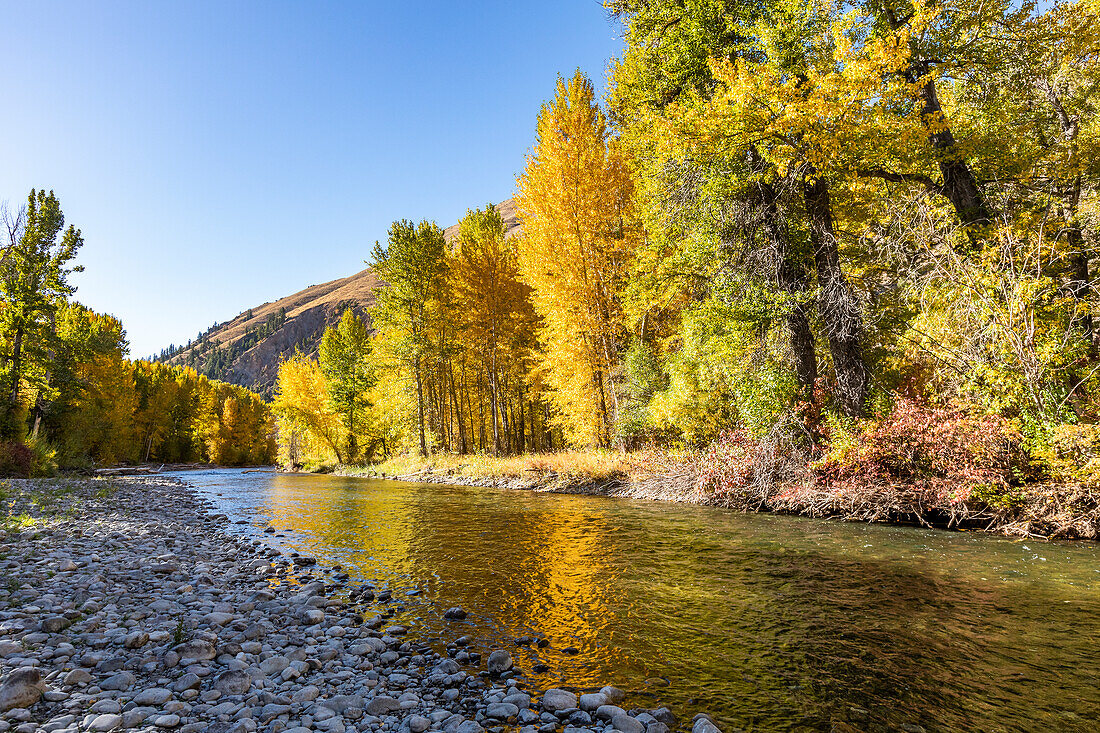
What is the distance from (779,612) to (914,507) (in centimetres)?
687

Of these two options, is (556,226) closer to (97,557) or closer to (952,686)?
(97,557)

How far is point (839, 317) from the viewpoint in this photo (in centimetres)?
1191

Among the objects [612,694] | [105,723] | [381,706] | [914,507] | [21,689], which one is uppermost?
[21,689]

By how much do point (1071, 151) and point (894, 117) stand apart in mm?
5160

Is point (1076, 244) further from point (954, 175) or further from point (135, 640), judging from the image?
point (135, 640)

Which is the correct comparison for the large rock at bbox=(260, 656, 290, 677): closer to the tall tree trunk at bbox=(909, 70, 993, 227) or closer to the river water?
the river water

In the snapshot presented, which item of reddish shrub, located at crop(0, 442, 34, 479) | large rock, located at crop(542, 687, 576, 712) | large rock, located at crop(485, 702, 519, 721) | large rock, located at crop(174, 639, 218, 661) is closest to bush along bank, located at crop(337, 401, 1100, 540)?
large rock, located at crop(542, 687, 576, 712)

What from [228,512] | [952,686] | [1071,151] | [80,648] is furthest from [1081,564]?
[228,512]

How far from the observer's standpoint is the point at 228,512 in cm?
1581

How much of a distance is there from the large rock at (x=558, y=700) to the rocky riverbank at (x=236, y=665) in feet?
0.04

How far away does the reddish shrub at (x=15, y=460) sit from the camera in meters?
20.1

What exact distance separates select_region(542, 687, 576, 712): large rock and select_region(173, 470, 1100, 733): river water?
1.24 feet

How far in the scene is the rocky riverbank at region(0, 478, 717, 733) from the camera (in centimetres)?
340

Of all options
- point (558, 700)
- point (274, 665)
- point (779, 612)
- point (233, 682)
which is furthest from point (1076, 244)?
point (233, 682)
